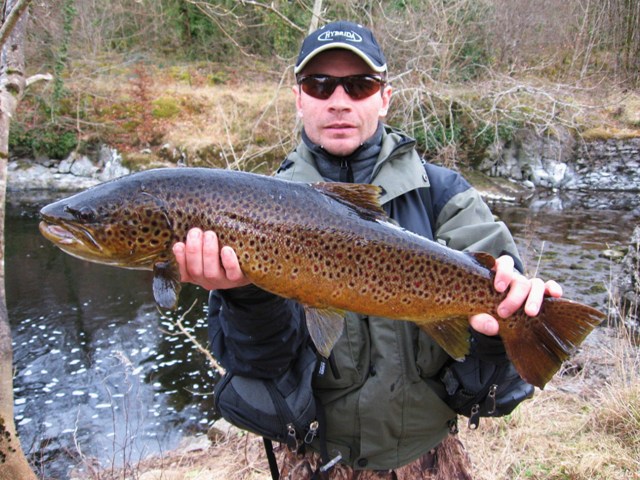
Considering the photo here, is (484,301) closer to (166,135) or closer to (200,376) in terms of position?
(200,376)

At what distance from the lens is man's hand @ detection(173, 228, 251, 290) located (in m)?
2.14

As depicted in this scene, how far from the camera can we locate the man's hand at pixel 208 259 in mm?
2137

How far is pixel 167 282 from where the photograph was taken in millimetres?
2236

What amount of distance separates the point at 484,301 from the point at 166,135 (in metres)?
24.2

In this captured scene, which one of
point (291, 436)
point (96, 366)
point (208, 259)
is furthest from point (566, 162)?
point (208, 259)

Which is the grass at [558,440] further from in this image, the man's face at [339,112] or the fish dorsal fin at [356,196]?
the man's face at [339,112]

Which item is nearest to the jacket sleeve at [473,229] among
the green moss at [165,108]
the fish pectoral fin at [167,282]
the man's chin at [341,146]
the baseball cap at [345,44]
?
the man's chin at [341,146]

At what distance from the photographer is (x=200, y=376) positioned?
370 inches

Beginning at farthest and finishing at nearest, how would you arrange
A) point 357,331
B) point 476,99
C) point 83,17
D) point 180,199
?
1. point 83,17
2. point 476,99
3. point 357,331
4. point 180,199

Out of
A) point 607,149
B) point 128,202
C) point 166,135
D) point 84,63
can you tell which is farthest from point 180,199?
point 84,63

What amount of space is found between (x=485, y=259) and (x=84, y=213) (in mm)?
1865

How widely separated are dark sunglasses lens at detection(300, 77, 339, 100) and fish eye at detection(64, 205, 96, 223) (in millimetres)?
1292

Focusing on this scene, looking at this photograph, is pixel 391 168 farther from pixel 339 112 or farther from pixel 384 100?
pixel 384 100

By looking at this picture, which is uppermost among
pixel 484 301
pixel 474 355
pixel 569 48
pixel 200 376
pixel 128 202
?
pixel 569 48
